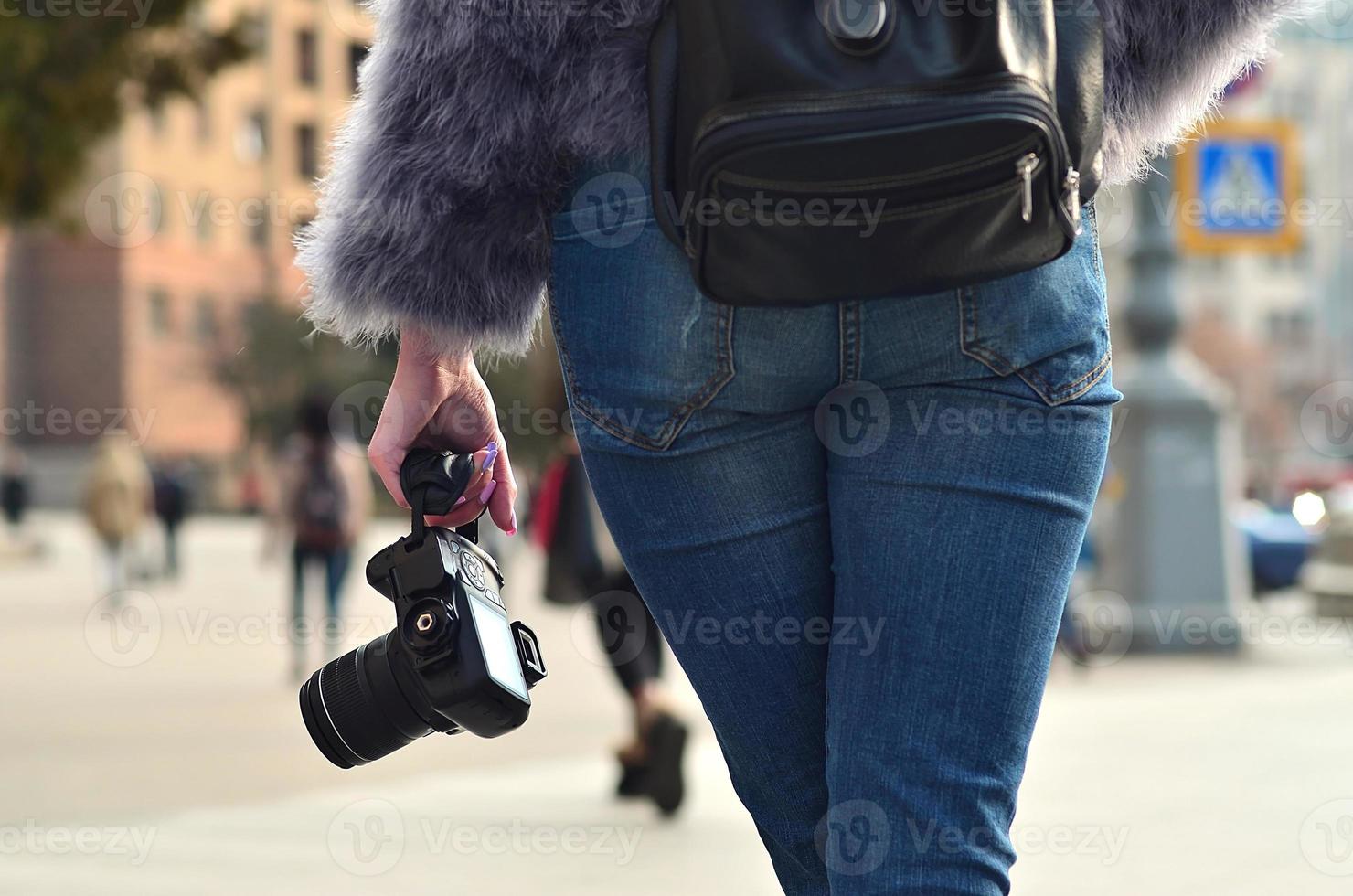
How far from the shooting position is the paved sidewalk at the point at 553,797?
4.75 meters

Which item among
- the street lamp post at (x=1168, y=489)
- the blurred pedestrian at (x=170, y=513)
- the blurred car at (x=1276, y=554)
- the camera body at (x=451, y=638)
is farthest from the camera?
the blurred pedestrian at (x=170, y=513)

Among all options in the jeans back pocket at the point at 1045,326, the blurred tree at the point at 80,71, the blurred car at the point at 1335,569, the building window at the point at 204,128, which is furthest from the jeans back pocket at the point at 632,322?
the building window at the point at 204,128

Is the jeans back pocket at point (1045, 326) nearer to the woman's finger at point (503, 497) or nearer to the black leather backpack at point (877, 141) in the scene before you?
the black leather backpack at point (877, 141)

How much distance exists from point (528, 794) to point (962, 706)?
4.61 metres

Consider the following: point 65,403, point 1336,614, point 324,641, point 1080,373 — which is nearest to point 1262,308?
point 65,403

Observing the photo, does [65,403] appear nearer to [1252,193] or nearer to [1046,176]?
[1252,193]

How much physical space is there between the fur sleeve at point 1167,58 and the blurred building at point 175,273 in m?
49.8

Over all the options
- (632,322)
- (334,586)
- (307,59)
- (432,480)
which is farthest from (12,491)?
(632,322)

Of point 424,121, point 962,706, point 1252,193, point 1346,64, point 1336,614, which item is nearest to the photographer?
point 962,706

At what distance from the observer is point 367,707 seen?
2.02 m

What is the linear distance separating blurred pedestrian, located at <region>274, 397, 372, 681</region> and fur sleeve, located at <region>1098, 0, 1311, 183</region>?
8.61 metres

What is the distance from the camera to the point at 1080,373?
5.46 feet

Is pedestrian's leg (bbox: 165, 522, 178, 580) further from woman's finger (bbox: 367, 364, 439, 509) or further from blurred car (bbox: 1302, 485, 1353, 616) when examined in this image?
woman's finger (bbox: 367, 364, 439, 509)

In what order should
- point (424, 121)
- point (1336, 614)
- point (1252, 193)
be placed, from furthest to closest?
point (1336, 614), point (1252, 193), point (424, 121)
